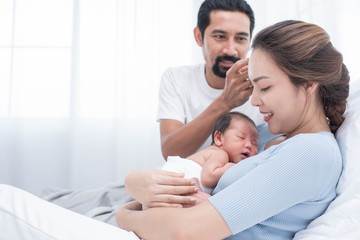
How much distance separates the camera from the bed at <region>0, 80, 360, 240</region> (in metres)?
0.95

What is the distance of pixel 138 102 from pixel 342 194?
2496 millimetres

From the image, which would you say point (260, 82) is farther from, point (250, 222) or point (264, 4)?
point (264, 4)

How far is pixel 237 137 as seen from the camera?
1.55 m

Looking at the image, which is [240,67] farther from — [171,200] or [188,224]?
[188,224]

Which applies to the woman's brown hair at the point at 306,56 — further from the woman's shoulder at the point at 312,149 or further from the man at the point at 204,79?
the man at the point at 204,79

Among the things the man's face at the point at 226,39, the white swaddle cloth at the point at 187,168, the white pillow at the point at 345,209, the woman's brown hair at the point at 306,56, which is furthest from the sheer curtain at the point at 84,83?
the white pillow at the point at 345,209

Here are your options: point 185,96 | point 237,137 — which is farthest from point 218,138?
point 185,96

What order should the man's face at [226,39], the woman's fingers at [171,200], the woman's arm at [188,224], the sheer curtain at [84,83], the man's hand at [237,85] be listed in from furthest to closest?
the sheer curtain at [84,83], the man's face at [226,39], the man's hand at [237,85], the woman's fingers at [171,200], the woman's arm at [188,224]

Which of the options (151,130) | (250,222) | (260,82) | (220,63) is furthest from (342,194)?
(151,130)

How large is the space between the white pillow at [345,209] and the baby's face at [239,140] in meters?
0.43

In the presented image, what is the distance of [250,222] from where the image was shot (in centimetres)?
95

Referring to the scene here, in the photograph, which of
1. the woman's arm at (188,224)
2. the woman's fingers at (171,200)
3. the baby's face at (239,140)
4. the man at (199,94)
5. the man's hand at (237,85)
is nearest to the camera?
the woman's arm at (188,224)

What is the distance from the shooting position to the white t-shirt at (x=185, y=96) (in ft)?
7.25

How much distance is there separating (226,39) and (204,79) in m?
0.27
